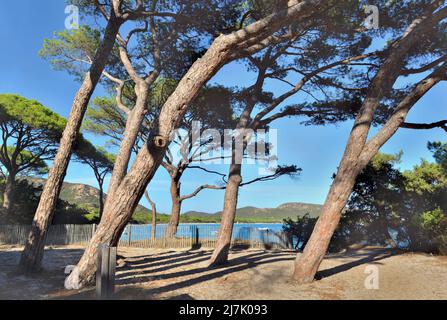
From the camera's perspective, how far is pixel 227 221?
764 cm

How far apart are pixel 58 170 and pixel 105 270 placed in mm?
3396

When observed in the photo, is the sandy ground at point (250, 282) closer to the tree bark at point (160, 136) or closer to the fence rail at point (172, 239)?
the tree bark at point (160, 136)

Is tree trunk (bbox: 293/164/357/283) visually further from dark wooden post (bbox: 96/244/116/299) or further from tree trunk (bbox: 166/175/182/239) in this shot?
tree trunk (bbox: 166/175/182/239)

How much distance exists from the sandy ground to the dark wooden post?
1.63 feet

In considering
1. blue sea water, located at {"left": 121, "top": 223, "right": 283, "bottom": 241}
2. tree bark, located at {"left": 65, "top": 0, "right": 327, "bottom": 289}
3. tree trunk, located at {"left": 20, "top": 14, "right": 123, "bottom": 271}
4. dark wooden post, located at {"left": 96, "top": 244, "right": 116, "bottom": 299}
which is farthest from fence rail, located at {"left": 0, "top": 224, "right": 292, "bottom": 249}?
dark wooden post, located at {"left": 96, "top": 244, "right": 116, "bottom": 299}

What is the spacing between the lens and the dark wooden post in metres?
3.97

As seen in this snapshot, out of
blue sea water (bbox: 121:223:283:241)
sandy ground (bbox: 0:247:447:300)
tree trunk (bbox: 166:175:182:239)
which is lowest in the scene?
sandy ground (bbox: 0:247:447:300)

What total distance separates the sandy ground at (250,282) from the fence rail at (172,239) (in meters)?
7.16

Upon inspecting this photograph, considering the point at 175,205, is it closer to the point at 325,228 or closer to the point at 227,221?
the point at 227,221

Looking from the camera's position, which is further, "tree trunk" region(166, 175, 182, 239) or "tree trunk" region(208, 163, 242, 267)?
"tree trunk" region(166, 175, 182, 239)

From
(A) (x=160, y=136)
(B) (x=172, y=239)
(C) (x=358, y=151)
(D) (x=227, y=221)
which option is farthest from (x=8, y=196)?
(C) (x=358, y=151)

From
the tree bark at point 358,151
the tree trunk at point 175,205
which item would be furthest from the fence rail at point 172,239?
the tree bark at point 358,151

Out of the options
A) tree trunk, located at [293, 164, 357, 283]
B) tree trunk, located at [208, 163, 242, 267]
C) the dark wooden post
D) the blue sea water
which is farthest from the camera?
the blue sea water

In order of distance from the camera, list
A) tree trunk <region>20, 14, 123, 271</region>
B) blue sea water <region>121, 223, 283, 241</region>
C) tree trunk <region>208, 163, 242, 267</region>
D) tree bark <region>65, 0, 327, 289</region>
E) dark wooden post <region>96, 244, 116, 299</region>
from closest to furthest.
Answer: dark wooden post <region>96, 244, 116, 299</region>
tree bark <region>65, 0, 327, 289</region>
tree trunk <region>20, 14, 123, 271</region>
tree trunk <region>208, 163, 242, 267</region>
blue sea water <region>121, 223, 283, 241</region>
